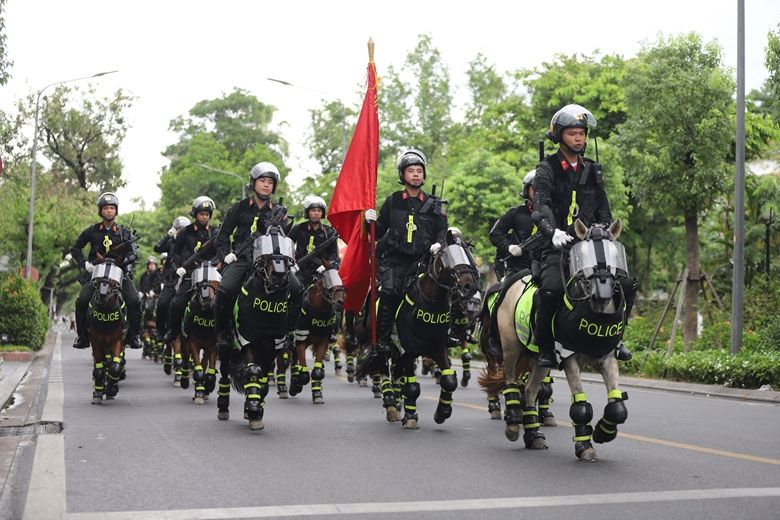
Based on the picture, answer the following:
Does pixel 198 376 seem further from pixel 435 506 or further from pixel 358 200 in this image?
pixel 435 506

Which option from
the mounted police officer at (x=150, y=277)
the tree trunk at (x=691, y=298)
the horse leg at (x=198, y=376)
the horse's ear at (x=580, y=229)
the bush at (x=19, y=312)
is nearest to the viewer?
the horse's ear at (x=580, y=229)

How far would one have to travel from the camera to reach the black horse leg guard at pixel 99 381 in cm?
1444

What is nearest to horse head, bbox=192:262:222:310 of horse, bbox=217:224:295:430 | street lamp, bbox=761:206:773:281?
horse, bbox=217:224:295:430

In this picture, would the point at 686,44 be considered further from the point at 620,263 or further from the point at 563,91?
the point at 563,91

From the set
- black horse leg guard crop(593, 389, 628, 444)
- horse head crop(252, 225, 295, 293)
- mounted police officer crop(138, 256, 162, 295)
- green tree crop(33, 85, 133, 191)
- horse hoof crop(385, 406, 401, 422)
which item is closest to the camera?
black horse leg guard crop(593, 389, 628, 444)

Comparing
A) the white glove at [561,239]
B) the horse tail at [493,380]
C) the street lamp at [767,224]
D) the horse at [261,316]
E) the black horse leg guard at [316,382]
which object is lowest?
the black horse leg guard at [316,382]

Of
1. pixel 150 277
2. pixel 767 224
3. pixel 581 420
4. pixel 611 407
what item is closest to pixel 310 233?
pixel 581 420

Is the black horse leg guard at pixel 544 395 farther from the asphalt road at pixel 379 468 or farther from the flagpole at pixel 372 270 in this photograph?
the flagpole at pixel 372 270

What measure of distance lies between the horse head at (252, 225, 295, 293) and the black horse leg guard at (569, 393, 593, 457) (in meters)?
3.36

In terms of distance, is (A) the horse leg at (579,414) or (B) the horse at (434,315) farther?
(B) the horse at (434,315)

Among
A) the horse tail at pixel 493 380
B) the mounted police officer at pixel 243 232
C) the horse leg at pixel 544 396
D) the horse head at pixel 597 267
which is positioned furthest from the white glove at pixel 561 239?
the mounted police officer at pixel 243 232

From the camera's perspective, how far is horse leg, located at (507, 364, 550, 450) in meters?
A: 9.68

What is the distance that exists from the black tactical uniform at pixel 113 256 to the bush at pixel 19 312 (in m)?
13.6

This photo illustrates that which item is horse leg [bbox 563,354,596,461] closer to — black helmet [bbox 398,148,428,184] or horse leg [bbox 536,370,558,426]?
horse leg [bbox 536,370,558,426]
